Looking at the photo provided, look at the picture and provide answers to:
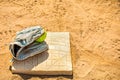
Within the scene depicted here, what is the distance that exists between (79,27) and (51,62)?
0.99m

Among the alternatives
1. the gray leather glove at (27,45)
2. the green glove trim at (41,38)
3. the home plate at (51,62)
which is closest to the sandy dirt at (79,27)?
the home plate at (51,62)

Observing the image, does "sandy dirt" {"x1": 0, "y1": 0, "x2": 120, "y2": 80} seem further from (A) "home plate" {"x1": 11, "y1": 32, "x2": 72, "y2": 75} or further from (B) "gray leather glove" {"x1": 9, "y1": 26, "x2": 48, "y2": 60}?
(B) "gray leather glove" {"x1": 9, "y1": 26, "x2": 48, "y2": 60}

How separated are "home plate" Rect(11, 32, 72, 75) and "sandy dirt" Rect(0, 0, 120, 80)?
85 mm

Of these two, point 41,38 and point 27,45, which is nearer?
point 27,45

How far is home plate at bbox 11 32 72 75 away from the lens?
3705 mm

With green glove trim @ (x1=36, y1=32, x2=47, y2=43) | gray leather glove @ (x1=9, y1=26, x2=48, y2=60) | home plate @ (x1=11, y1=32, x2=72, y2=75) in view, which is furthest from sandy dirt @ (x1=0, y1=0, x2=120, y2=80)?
green glove trim @ (x1=36, y1=32, x2=47, y2=43)

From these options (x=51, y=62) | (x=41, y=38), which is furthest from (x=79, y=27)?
(x=51, y=62)

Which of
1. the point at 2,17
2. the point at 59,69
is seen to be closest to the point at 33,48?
the point at 59,69

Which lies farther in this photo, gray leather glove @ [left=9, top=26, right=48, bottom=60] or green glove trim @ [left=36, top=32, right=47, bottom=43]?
green glove trim @ [left=36, top=32, right=47, bottom=43]

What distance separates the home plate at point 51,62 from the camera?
3.71m

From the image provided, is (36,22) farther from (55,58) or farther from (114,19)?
(114,19)

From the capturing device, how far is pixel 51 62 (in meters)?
3.81

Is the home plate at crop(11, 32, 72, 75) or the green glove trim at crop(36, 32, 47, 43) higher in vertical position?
the green glove trim at crop(36, 32, 47, 43)

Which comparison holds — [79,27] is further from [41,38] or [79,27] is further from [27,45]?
[27,45]
